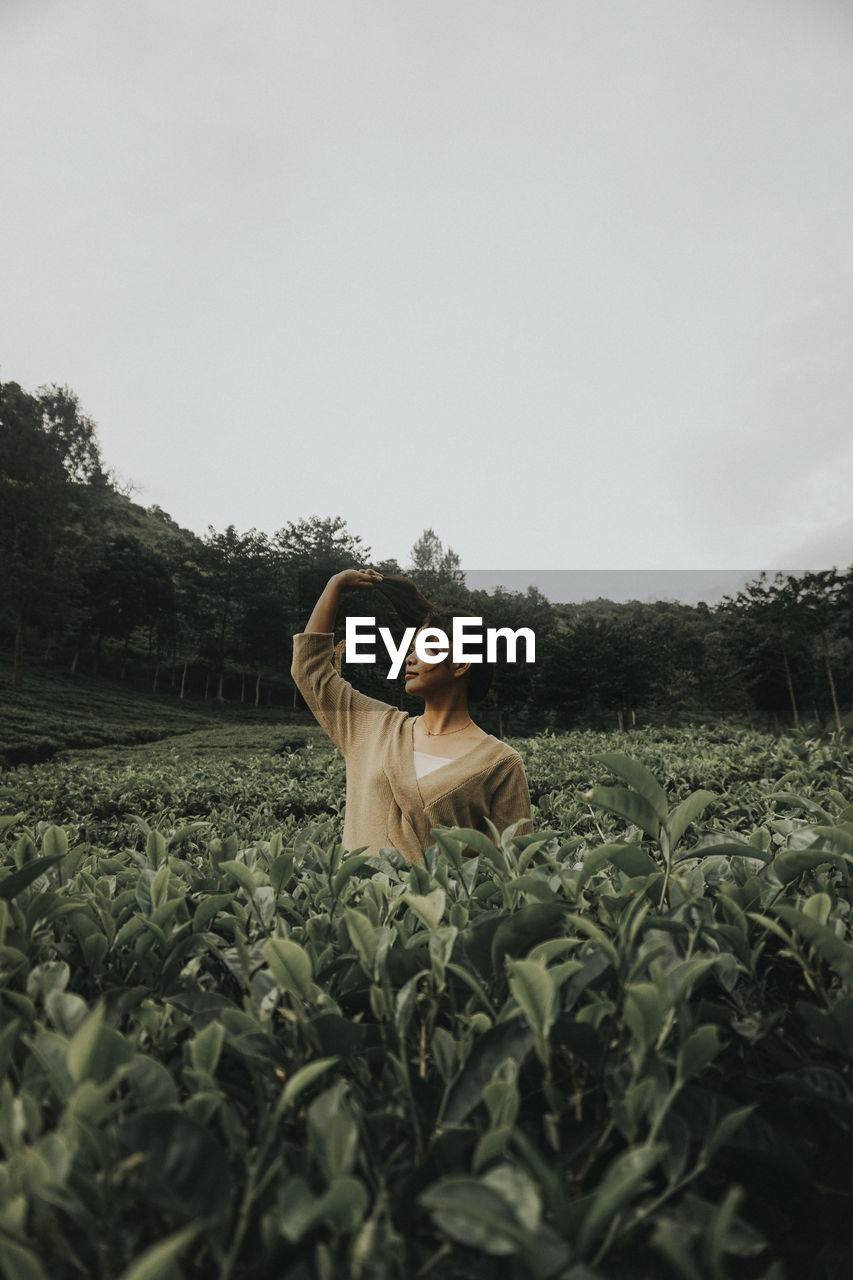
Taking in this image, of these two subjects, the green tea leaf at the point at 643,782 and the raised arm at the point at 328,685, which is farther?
the raised arm at the point at 328,685

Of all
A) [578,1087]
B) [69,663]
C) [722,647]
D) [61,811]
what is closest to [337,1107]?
[578,1087]

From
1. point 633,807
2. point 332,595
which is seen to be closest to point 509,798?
point 332,595

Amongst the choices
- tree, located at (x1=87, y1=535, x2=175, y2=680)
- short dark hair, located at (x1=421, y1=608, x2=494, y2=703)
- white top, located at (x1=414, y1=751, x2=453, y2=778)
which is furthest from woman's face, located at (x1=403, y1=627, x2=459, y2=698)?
tree, located at (x1=87, y1=535, x2=175, y2=680)

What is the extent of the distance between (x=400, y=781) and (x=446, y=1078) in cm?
167

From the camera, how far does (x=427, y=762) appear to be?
8.20 feet

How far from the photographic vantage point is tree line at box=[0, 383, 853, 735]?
25.8 meters

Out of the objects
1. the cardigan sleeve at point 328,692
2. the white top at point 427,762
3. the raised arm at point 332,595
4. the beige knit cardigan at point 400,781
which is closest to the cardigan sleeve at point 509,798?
the beige knit cardigan at point 400,781

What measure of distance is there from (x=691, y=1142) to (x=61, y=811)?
7.45 meters

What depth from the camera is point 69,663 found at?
26766mm

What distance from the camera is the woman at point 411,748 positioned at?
Result: 7.61 feet

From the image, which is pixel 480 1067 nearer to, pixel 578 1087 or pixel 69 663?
pixel 578 1087

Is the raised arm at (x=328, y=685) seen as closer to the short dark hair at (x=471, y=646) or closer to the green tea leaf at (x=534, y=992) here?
the short dark hair at (x=471, y=646)

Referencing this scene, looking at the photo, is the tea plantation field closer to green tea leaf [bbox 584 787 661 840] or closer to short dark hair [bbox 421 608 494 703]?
green tea leaf [bbox 584 787 661 840]

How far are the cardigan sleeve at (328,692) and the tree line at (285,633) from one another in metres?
19.4
